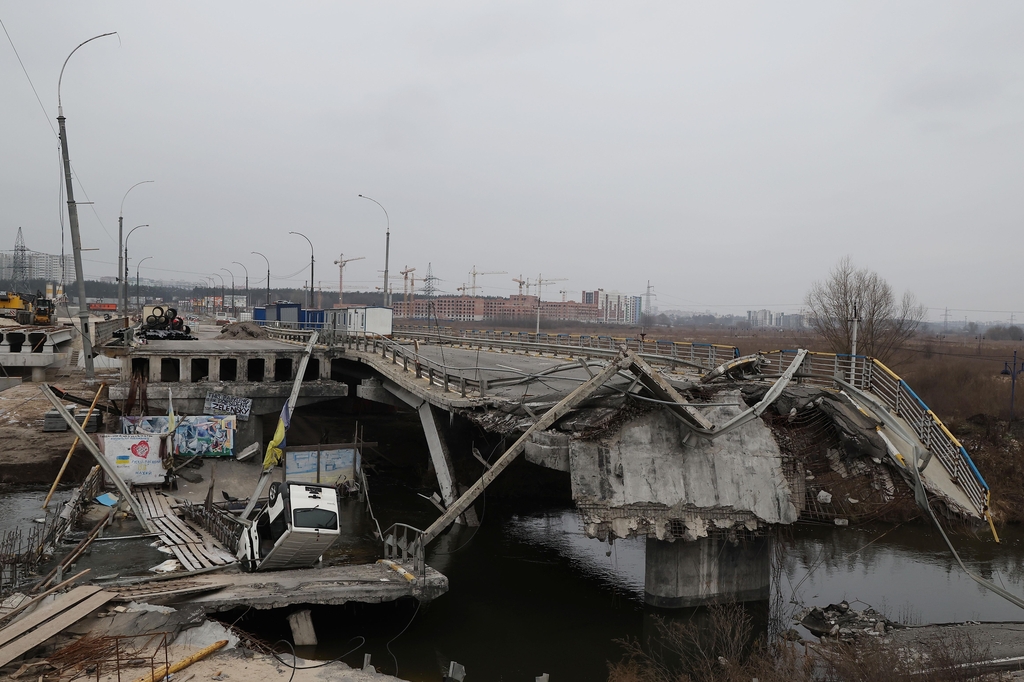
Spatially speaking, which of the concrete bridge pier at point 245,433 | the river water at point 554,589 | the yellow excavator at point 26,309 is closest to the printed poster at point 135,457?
the river water at point 554,589

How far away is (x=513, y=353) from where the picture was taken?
41.1m

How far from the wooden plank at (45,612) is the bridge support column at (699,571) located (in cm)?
1380

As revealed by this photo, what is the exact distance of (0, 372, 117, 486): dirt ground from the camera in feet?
112

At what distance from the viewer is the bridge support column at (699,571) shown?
19812mm

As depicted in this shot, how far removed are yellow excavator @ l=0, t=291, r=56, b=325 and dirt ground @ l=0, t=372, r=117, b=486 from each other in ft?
70.9

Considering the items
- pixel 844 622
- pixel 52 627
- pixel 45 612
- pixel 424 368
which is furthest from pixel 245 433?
pixel 844 622

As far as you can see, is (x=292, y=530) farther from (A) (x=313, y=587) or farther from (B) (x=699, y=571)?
(B) (x=699, y=571)

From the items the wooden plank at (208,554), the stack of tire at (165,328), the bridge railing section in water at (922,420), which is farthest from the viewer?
the stack of tire at (165,328)

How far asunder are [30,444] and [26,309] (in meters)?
42.8

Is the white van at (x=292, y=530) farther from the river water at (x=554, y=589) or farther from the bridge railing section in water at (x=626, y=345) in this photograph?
the bridge railing section in water at (x=626, y=345)

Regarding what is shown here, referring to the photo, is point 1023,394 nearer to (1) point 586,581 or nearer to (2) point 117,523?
(1) point 586,581

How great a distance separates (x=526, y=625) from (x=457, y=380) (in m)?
9.05

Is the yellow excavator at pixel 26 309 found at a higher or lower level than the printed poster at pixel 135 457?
higher

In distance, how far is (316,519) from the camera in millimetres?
17609
